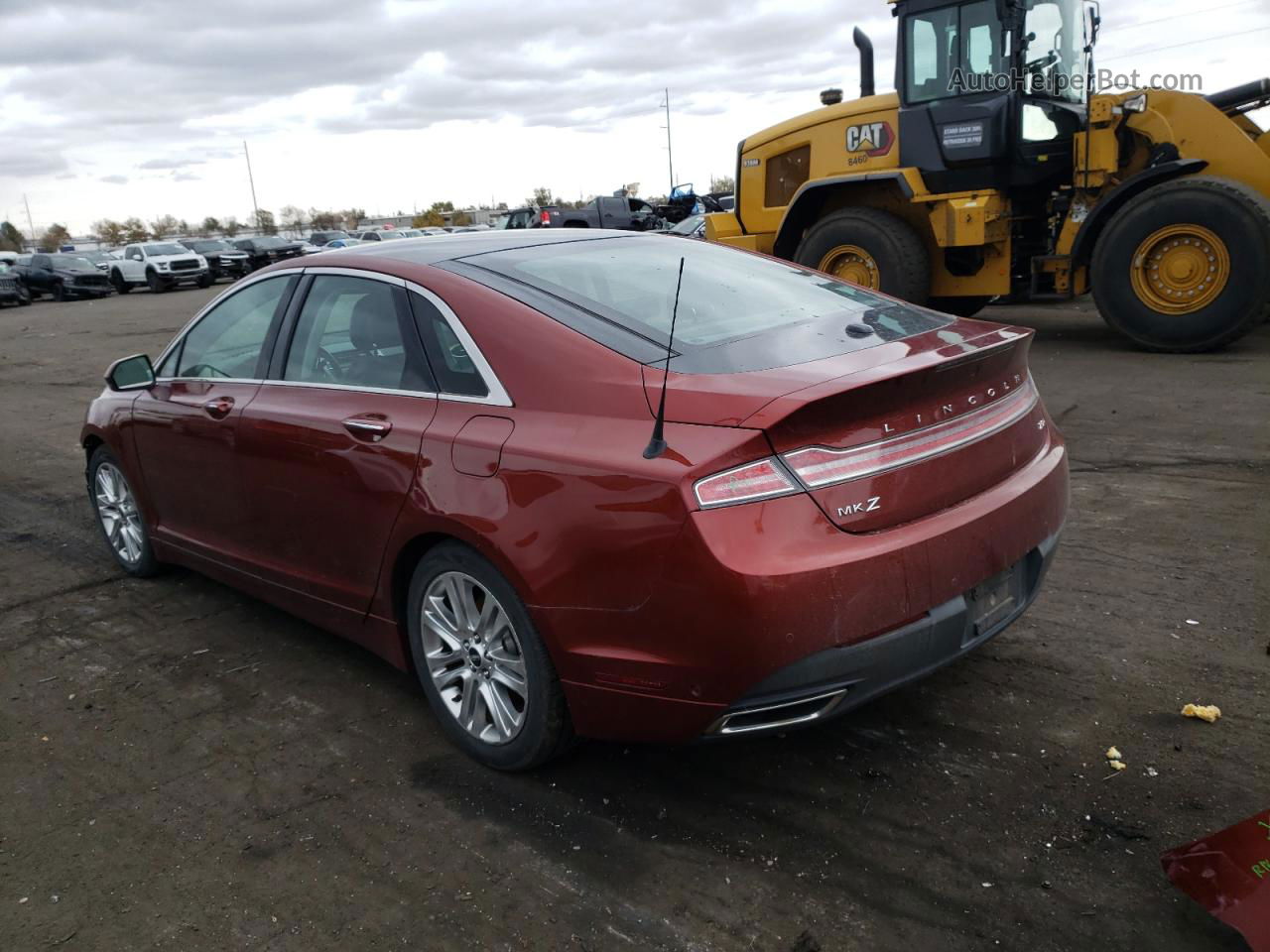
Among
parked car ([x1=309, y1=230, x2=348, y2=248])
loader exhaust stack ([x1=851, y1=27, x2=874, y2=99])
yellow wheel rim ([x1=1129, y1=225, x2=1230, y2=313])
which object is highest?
loader exhaust stack ([x1=851, y1=27, x2=874, y2=99])

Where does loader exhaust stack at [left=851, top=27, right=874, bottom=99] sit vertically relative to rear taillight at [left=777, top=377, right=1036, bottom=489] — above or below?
above

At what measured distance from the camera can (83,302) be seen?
31.1 m

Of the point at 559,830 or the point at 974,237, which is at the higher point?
the point at 974,237

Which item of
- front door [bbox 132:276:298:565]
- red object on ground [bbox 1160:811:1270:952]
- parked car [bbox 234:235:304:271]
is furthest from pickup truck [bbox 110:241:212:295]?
red object on ground [bbox 1160:811:1270:952]

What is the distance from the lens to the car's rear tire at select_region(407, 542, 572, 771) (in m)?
2.97

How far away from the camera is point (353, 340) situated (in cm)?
369

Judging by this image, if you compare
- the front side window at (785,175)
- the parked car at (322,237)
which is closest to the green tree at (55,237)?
the parked car at (322,237)

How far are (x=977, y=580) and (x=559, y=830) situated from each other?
1.36 meters

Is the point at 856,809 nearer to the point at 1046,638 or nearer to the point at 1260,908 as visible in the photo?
the point at 1260,908

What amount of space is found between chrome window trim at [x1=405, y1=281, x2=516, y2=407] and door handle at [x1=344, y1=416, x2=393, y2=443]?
268mm

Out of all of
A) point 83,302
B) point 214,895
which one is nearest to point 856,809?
point 214,895

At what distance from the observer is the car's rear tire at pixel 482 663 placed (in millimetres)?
2971

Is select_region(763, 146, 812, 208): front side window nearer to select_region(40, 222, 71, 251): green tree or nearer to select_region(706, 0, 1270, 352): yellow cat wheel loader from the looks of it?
select_region(706, 0, 1270, 352): yellow cat wheel loader

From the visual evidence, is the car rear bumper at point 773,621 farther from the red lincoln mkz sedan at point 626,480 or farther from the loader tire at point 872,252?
the loader tire at point 872,252
